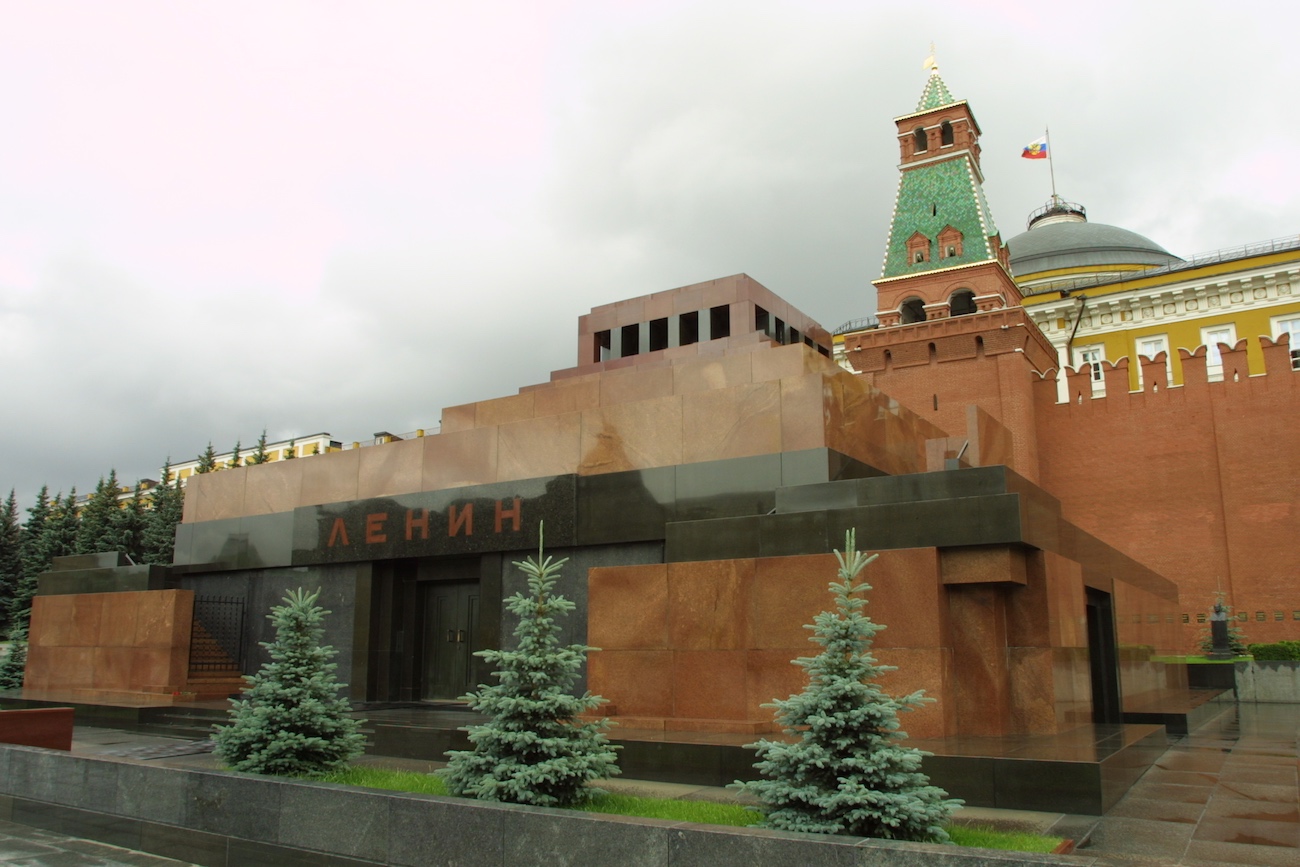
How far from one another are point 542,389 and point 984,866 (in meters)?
13.2

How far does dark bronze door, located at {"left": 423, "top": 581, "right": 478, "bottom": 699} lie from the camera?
55.2 ft

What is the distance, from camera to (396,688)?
1712cm

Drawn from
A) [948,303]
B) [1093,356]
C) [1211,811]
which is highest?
[1093,356]

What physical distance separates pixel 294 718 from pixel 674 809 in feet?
11.8

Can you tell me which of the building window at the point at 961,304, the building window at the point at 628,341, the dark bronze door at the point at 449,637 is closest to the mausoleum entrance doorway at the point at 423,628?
the dark bronze door at the point at 449,637

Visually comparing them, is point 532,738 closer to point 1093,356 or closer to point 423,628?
point 423,628

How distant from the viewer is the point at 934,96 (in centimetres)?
3509

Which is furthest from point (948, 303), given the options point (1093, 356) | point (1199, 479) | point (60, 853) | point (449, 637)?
point (60, 853)

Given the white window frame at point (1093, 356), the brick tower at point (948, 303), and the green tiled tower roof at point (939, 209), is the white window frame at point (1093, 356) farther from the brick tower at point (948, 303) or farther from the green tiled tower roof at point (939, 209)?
the green tiled tower roof at point (939, 209)

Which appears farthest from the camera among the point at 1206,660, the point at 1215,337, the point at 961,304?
the point at 1215,337

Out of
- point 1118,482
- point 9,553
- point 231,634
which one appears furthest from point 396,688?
point 9,553

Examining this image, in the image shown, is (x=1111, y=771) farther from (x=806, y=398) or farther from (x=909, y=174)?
(x=909, y=174)

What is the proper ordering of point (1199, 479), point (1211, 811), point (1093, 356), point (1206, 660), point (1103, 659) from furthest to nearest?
point (1093, 356) → point (1199, 479) → point (1206, 660) → point (1103, 659) → point (1211, 811)

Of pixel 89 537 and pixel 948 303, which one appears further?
pixel 89 537
